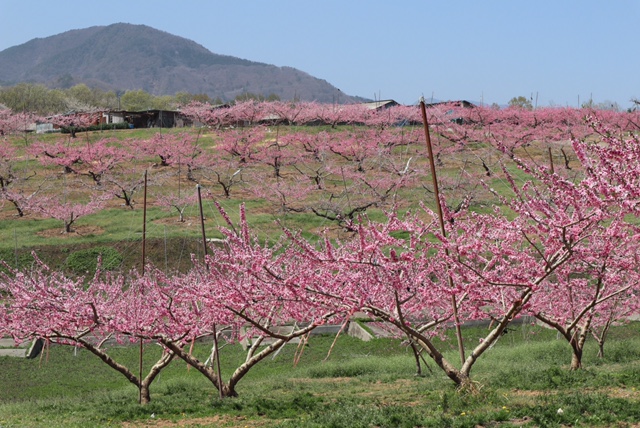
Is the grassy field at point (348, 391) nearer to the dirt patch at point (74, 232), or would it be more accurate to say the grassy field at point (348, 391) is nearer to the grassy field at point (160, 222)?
the grassy field at point (160, 222)

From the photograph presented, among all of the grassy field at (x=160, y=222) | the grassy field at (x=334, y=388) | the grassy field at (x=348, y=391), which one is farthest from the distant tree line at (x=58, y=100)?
the grassy field at (x=348, y=391)

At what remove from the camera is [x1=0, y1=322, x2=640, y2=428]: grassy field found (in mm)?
10570

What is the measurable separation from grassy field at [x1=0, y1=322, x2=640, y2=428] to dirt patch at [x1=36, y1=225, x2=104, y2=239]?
54.6ft

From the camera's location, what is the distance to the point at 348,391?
16234 mm

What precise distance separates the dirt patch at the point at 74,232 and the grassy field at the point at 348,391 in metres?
16.6

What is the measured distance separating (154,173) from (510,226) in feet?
171

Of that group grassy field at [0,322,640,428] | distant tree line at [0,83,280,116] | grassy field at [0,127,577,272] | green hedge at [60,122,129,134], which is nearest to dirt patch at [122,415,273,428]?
grassy field at [0,322,640,428]

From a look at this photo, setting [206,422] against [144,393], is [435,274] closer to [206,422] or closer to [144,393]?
[206,422]

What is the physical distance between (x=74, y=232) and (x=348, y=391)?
30.5 metres

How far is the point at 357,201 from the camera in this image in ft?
152

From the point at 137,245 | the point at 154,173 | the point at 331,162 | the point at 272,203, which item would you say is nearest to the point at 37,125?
the point at 154,173

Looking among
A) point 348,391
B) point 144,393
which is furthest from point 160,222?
point 348,391

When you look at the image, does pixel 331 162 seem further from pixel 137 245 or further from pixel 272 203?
pixel 137 245

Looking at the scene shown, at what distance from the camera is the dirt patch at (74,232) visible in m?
41.9
